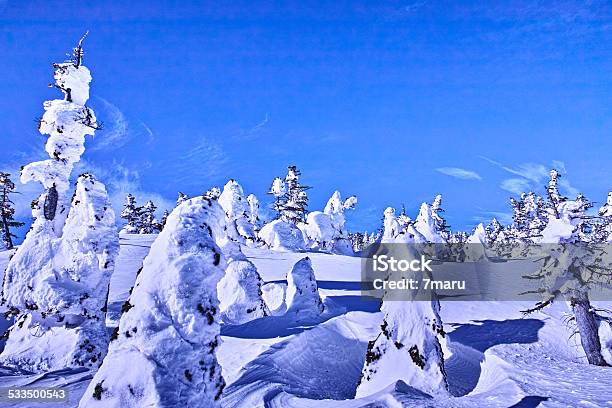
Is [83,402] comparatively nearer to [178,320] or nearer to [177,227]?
[178,320]

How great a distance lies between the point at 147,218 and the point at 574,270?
55.0 meters

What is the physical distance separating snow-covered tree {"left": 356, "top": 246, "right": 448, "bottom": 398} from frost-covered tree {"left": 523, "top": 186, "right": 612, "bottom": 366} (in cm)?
432

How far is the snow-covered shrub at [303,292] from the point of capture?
740 inches

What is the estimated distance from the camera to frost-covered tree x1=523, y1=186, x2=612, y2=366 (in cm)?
1316

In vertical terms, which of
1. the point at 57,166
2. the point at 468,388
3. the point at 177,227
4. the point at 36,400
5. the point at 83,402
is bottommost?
the point at 468,388

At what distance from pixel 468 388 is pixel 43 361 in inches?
531

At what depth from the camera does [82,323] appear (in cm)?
1370

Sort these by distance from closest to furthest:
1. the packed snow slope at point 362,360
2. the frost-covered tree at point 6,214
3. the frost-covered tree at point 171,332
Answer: the frost-covered tree at point 171,332
the packed snow slope at point 362,360
the frost-covered tree at point 6,214

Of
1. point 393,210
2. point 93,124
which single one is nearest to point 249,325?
point 93,124

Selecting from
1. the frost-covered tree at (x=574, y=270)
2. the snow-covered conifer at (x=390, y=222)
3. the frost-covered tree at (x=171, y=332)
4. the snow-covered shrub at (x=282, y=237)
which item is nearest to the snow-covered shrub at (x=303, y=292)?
the frost-covered tree at (x=574, y=270)

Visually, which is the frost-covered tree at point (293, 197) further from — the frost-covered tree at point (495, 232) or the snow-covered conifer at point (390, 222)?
the frost-covered tree at point (495, 232)

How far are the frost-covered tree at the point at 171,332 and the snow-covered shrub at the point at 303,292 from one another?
12172 millimetres
